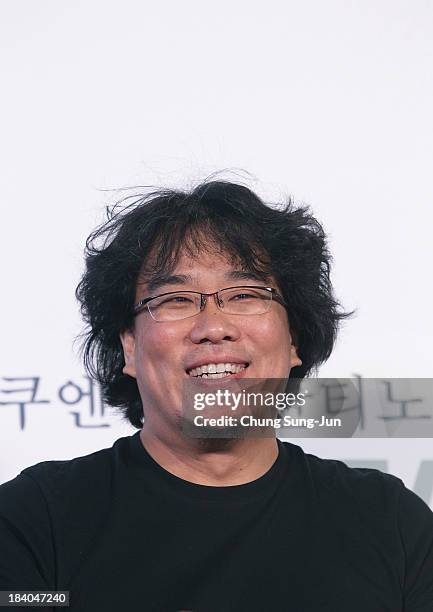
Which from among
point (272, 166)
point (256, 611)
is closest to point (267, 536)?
point (256, 611)

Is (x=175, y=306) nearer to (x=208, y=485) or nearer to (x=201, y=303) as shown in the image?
(x=201, y=303)

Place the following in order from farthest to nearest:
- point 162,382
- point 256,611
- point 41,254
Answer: point 41,254
point 162,382
point 256,611

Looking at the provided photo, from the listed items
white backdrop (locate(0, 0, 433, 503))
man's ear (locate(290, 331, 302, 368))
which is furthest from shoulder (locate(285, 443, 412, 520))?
white backdrop (locate(0, 0, 433, 503))

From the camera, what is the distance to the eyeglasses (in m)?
1.22

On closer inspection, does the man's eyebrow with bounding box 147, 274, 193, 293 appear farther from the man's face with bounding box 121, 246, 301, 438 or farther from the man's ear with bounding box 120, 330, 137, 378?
the man's ear with bounding box 120, 330, 137, 378

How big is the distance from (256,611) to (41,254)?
2.83ft

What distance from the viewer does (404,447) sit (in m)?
1.72

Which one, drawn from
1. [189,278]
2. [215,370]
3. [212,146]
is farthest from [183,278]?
[212,146]

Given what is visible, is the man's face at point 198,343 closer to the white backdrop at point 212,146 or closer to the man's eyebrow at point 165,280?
the man's eyebrow at point 165,280

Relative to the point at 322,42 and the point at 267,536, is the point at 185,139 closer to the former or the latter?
the point at 322,42

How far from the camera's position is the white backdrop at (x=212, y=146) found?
1.68 m

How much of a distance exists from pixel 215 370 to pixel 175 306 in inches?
4.4

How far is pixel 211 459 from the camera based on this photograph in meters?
1.24

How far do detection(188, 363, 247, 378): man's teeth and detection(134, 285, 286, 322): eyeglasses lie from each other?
0.08 metres
